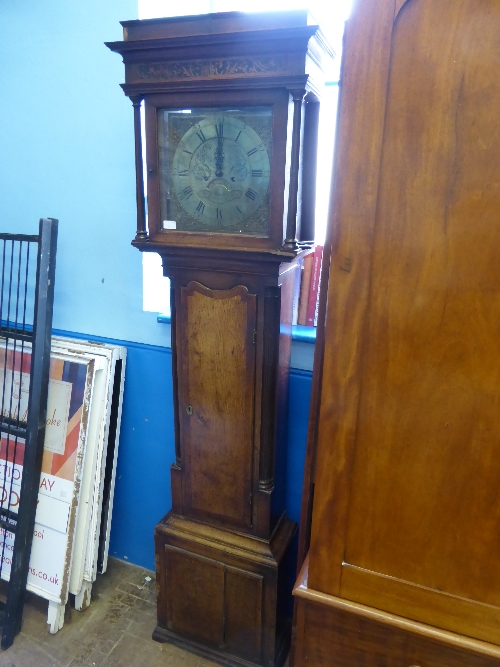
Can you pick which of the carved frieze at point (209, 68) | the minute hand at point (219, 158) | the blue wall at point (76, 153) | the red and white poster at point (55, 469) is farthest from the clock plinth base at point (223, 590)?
the carved frieze at point (209, 68)

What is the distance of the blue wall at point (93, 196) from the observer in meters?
1.62

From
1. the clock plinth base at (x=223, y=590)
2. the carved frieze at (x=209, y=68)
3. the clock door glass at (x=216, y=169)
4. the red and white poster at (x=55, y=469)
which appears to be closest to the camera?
the carved frieze at (x=209, y=68)

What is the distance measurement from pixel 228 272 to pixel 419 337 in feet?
2.07

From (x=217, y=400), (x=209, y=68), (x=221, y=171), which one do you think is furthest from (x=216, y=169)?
(x=217, y=400)

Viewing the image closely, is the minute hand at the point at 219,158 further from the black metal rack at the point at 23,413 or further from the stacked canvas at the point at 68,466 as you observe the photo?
the stacked canvas at the point at 68,466

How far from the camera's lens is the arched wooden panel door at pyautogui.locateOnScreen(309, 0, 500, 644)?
2.24ft

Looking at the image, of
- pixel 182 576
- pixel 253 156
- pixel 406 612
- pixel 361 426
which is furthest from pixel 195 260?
pixel 182 576

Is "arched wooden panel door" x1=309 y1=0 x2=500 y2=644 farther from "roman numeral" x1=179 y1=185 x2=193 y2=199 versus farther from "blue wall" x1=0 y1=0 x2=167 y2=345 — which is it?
"blue wall" x1=0 y1=0 x2=167 y2=345

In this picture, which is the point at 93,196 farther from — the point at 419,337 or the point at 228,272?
the point at 419,337

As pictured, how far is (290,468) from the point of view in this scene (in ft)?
5.45

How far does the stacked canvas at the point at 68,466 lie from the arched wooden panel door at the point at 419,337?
109 centimetres

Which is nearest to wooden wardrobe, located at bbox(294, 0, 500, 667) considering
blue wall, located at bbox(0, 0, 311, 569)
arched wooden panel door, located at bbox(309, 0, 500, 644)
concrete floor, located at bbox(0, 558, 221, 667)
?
arched wooden panel door, located at bbox(309, 0, 500, 644)

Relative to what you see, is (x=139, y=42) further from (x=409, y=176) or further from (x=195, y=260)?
(x=409, y=176)

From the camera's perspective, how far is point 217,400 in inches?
55.1
